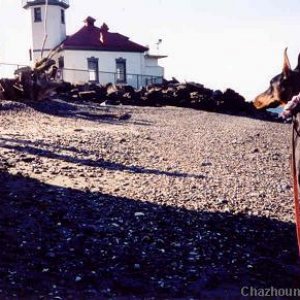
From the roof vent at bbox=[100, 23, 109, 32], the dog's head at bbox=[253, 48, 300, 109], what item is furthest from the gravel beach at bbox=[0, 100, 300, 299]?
the roof vent at bbox=[100, 23, 109, 32]

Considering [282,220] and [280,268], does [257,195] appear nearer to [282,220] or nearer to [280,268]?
[282,220]

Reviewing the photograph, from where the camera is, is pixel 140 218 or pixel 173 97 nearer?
pixel 140 218

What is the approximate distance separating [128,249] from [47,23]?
137ft

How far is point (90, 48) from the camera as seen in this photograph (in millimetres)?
42281

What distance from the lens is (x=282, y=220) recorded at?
6215 millimetres

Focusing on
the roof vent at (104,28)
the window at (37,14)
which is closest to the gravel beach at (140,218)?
the roof vent at (104,28)

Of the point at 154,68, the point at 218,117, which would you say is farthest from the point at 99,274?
the point at 154,68

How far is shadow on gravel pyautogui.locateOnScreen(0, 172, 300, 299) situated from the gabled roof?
3709cm

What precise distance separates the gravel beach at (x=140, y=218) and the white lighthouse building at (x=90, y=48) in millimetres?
31752

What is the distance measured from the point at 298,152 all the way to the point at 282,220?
255cm

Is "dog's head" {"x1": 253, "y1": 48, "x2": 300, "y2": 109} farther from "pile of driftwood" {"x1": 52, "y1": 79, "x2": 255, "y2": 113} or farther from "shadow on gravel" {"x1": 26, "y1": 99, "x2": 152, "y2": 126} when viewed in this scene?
"pile of driftwood" {"x1": 52, "y1": 79, "x2": 255, "y2": 113}

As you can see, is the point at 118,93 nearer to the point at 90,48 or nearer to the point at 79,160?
the point at 79,160

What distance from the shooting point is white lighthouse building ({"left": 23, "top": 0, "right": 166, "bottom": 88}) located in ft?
138

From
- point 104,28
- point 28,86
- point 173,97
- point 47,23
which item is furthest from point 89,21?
point 28,86
